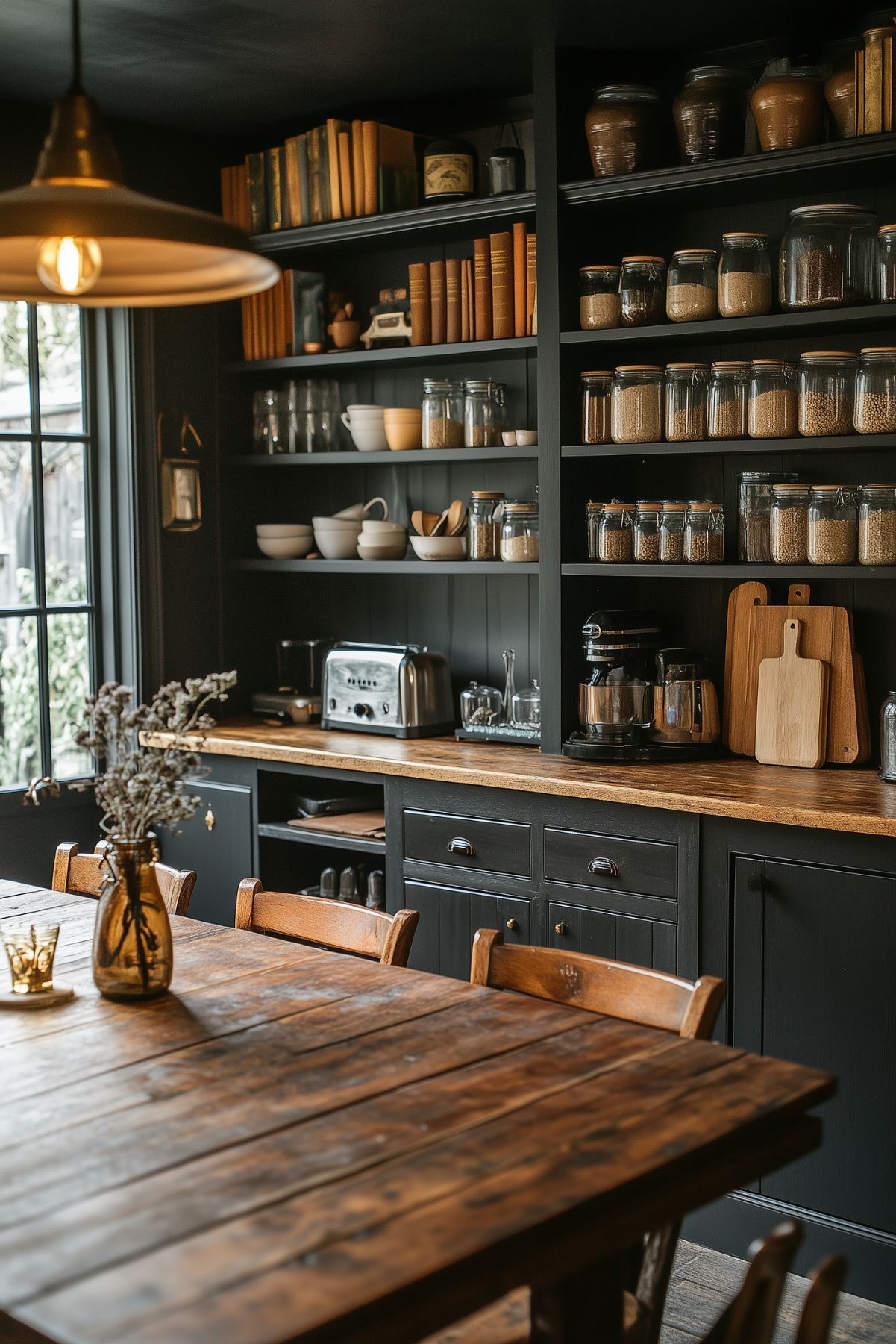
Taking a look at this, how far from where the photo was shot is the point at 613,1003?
212 cm

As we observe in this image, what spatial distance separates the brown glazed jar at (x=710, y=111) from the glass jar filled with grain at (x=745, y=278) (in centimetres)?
20

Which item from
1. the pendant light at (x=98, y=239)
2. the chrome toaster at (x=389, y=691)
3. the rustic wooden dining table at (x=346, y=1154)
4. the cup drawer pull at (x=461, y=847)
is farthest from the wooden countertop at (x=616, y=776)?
the pendant light at (x=98, y=239)

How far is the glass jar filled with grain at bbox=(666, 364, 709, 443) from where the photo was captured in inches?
137

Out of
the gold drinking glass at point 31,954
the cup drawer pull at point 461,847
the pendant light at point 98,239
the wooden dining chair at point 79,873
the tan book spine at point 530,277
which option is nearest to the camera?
the pendant light at point 98,239

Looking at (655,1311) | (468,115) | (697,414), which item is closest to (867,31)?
(697,414)

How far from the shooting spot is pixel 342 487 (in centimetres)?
458

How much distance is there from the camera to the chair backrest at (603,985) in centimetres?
198

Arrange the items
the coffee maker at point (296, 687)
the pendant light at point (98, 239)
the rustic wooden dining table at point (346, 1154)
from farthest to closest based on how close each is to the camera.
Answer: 1. the coffee maker at point (296, 687)
2. the pendant light at point (98, 239)
3. the rustic wooden dining table at point (346, 1154)

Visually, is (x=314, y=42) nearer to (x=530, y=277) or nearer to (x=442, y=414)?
(x=530, y=277)

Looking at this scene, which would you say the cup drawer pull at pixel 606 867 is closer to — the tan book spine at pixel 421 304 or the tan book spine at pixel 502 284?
the tan book spine at pixel 502 284

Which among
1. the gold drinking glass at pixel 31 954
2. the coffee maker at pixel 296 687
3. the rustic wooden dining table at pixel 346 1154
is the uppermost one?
the coffee maker at pixel 296 687

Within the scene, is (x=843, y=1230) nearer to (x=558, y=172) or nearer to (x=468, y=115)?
(x=558, y=172)

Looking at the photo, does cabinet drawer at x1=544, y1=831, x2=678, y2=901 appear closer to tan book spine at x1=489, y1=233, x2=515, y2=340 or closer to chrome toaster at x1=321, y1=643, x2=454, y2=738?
chrome toaster at x1=321, y1=643, x2=454, y2=738

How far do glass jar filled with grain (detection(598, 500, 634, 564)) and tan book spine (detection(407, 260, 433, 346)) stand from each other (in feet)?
2.61
